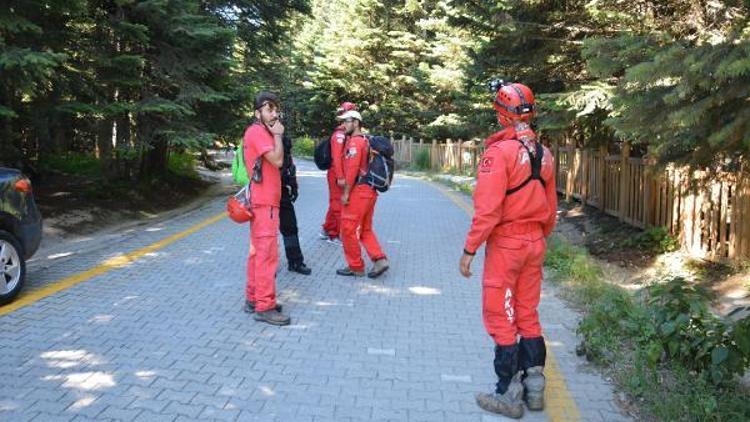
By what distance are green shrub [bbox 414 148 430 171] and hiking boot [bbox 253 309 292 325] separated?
31471 millimetres

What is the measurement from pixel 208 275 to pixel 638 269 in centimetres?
605

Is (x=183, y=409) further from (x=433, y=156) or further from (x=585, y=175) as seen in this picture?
(x=433, y=156)

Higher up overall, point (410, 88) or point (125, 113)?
point (410, 88)

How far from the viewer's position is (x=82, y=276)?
7.36m

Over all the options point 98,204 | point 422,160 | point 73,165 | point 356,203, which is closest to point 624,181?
point 356,203

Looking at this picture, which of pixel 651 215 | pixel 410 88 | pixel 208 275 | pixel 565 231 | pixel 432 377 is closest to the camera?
pixel 432 377

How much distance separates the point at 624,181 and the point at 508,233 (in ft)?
27.3

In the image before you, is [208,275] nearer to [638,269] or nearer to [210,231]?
[210,231]

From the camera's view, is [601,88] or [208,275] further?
[601,88]

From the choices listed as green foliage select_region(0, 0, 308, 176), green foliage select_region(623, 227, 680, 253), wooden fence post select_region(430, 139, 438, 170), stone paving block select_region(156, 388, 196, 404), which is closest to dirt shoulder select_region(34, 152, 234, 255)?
green foliage select_region(0, 0, 308, 176)

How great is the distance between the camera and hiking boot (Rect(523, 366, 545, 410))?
169 inches

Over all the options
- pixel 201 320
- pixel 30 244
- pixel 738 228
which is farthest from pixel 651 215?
pixel 30 244

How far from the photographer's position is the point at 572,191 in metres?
15.8

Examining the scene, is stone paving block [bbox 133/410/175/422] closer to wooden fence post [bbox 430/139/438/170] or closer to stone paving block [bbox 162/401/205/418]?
stone paving block [bbox 162/401/205/418]
